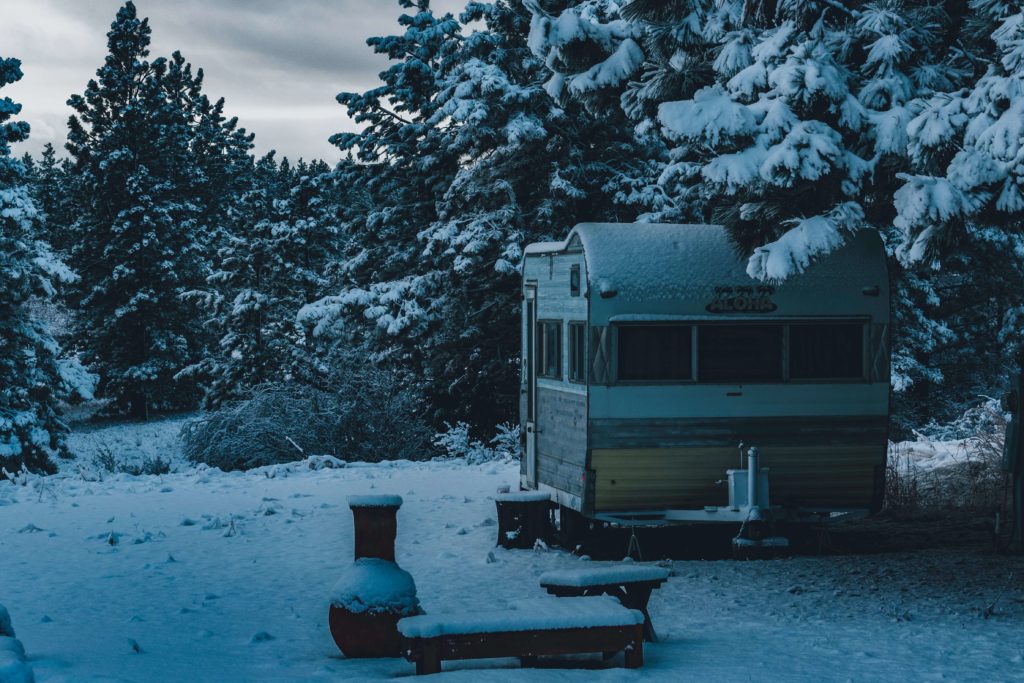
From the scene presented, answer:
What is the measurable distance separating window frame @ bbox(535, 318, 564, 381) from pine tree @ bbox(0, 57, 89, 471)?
16.3 meters

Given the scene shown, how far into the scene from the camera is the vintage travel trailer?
34.1 feet

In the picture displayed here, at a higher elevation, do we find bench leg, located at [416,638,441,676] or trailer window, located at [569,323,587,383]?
trailer window, located at [569,323,587,383]

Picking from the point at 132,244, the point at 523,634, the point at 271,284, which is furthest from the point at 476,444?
the point at 132,244

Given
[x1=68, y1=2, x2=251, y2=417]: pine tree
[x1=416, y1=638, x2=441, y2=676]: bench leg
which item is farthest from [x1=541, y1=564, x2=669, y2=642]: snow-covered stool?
[x1=68, y1=2, x2=251, y2=417]: pine tree

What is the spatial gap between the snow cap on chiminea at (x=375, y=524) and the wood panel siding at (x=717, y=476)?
12.0 feet

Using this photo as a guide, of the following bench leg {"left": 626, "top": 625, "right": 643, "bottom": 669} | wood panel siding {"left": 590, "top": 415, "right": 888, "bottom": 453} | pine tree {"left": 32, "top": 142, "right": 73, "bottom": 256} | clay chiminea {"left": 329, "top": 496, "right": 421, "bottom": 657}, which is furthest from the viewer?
pine tree {"left": 32, "top": 142, "right": 73, "bottom": 256}

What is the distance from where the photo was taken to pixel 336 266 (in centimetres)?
2950

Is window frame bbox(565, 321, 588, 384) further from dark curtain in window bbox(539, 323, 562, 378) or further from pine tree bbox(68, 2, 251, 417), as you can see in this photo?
pine tree bbox(68, 2, 251, 417)

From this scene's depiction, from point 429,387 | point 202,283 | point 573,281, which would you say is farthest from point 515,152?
point 202,283

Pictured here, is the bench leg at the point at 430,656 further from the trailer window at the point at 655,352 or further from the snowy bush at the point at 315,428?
the snowy bush at the point at 315,428

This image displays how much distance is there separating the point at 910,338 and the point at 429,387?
9.85 m

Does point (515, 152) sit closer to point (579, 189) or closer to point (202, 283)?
point (579, 189)

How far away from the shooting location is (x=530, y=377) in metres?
12.4

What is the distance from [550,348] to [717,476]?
2135 millimetres
